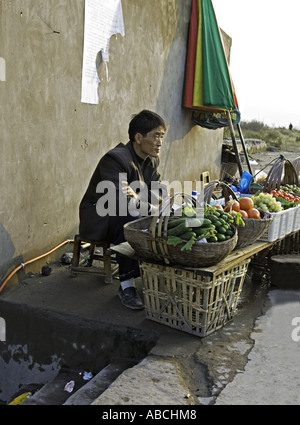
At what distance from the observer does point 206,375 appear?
9.39ft

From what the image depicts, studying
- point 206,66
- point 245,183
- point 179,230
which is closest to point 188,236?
point 179,230

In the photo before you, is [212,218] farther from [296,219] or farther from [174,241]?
[296,219]

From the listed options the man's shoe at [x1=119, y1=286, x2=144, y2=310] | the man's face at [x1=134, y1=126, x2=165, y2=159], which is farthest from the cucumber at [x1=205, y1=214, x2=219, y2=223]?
the man's face at [x1=134, y1=126, x2=165, y2=159]

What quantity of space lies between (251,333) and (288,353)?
1.08ft

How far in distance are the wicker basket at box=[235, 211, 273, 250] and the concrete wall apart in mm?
1780

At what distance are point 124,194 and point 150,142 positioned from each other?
56 cm

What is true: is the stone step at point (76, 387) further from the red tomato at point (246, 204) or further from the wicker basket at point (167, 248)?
the red tomato at point (246, 204)

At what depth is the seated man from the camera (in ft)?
12.5

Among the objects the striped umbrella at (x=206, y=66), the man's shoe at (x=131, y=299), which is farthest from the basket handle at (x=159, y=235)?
the striped umbrella at (x=206, y=66)

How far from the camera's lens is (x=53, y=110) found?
432 centimetres

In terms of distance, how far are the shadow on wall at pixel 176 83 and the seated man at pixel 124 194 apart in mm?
2800

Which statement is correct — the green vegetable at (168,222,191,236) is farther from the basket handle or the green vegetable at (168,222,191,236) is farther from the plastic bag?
the plastic bag
